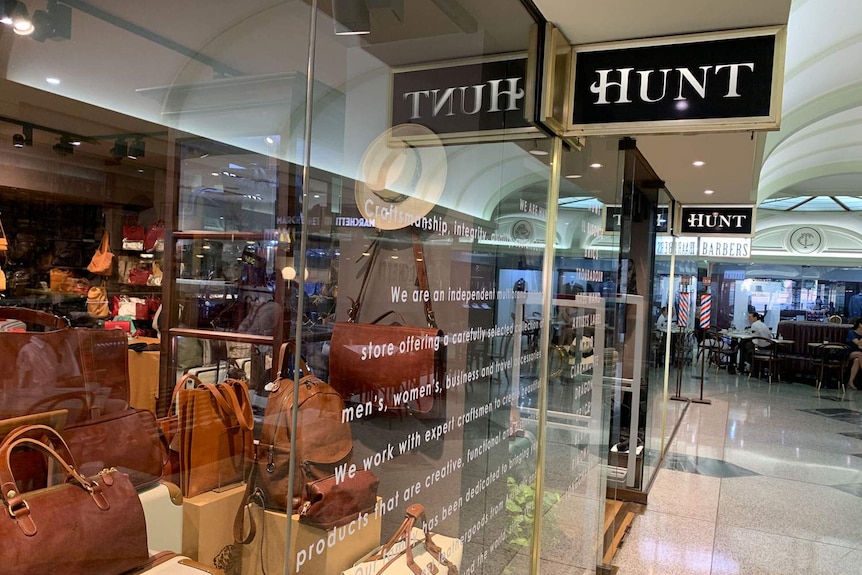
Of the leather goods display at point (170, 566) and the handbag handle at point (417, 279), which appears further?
the handbag handle at point (417, 279)

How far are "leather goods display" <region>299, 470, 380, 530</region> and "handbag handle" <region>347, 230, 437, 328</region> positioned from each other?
36 cm

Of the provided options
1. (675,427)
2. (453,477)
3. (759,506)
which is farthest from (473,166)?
(675,427)

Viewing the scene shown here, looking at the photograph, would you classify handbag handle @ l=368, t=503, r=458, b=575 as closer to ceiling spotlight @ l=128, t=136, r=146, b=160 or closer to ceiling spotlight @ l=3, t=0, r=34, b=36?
ceiling spotlight @ l=128, t=136, r=146, b=160

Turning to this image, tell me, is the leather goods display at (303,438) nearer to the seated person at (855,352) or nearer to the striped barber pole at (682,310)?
the striped barber pole at (682,310)

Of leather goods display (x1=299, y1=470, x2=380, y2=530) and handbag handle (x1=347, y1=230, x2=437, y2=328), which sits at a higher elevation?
handbag handle (x1=347, y1=230, x2=437, y2=328)

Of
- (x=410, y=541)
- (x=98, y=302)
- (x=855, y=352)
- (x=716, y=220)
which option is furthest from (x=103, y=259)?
(x=855, y=352)

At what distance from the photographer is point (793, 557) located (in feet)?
12.2

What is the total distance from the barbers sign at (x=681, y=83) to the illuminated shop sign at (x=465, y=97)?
0.25 m

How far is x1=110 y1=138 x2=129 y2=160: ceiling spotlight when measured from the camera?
1.30m

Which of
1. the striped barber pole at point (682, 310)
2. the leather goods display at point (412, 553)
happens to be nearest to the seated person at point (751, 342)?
the striped barber pole at point (682, 310)

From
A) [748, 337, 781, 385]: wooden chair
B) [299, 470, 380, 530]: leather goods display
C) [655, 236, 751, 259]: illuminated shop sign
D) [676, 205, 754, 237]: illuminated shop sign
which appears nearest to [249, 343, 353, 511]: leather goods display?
[299, 470, 380, 530]: leather goods display

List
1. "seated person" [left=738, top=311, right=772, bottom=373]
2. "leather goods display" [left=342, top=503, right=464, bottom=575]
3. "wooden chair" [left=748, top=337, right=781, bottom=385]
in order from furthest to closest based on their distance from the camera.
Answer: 1. "seated person" [left=738, top=311, right=772, bottom=373]
2. "wooden chair" [left=748, top=337, right=781, bottom=385]
3. "leather goods display" [left=342, top=503, right=464, bottom=575]

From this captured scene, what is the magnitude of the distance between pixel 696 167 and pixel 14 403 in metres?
4.81

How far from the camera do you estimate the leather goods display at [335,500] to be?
49.7 inches
